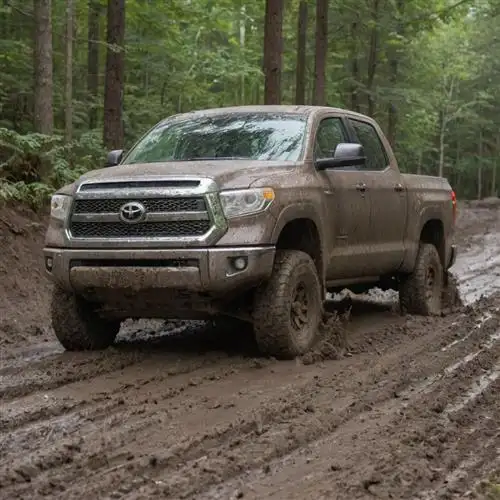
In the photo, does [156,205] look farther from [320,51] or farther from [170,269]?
[320,51]

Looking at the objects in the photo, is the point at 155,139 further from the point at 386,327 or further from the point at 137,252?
the point at 386,327

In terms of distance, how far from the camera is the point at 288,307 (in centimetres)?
596

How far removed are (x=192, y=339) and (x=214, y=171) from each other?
1989mm

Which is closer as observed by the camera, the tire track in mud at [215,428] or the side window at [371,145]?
the tire track in mud at [215,428]

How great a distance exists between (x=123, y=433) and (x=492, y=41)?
49.1 m

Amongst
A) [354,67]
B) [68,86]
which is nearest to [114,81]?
[68,86]

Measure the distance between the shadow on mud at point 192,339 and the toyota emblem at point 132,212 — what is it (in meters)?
1.34

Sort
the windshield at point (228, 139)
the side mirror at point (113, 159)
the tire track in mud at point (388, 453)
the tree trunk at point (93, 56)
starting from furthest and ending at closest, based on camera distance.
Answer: the tree trunk at point (93, 56), the side mirror at point (113, 159), the windshield at point (228, 139), the tire track in mud at point (388, 453)

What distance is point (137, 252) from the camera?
575cm

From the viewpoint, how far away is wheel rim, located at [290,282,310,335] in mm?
6230

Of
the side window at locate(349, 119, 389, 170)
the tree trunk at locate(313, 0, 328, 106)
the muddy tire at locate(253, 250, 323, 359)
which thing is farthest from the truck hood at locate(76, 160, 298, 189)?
the tree trunk at locate(313, 0, 328, 106)

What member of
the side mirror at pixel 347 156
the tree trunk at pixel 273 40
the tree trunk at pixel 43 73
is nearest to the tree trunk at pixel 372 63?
the tree trunk at pixel 273 40

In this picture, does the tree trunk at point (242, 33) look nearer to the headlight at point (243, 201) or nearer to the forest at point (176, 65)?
the forest at point (176, 65)

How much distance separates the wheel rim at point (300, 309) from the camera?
623 cm
